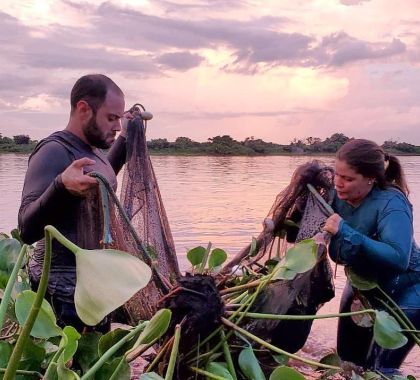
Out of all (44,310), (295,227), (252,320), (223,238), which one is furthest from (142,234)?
(223,238)

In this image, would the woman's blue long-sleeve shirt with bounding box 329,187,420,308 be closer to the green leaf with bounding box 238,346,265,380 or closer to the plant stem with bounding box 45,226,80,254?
the green leaf with bounding box 238,346,265,380

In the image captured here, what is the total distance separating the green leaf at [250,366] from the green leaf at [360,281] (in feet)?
3.50

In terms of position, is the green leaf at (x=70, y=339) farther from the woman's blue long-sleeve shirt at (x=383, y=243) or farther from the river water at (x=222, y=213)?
the river water at (x=222, y=213)

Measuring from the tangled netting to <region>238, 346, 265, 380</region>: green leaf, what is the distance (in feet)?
1.26

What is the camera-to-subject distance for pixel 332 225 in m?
2.86

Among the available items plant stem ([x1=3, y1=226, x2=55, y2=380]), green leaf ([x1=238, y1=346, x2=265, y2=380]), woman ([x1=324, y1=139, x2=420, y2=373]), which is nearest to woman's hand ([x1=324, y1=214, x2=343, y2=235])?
woman ([x1=324, y1=139, x2=420, y2=373])

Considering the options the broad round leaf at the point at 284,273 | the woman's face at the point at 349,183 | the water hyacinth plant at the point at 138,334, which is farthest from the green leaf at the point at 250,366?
the woman's face at the point at 349,183

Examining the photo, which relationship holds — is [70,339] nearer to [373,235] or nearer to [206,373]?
[206,373]

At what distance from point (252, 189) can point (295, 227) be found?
1407 centimetres

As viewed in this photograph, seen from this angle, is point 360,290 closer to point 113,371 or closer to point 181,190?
point 113,371

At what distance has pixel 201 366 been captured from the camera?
2.22 metres

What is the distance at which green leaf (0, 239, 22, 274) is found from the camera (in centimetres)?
195

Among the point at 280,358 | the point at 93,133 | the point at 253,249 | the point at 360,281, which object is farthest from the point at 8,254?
the point at 360,281

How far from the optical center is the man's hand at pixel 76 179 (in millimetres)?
2502
